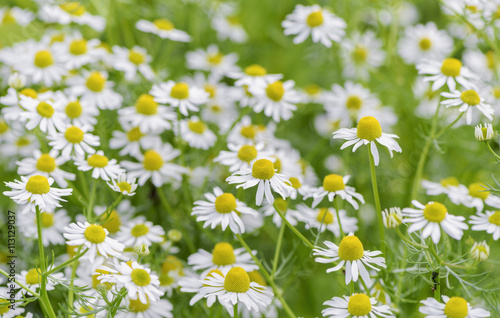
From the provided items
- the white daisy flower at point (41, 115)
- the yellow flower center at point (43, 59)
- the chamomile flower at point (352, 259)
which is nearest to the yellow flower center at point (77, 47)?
the yellow flower center at point (43, 59)

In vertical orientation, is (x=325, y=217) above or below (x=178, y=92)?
below

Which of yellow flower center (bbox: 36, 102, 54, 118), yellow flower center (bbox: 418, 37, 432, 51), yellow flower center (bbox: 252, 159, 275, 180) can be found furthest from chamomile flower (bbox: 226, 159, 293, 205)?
yellow flower center (bbox: 418, 37, 432, 51)

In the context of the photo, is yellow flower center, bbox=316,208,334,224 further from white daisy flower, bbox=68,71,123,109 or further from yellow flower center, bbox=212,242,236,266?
white daisy flower, bbox=68,71,123,109

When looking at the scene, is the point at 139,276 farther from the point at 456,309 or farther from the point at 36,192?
the point at 456,309

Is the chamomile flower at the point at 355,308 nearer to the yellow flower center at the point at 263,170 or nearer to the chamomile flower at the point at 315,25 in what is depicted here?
the yellow flower center at the point at 263,170

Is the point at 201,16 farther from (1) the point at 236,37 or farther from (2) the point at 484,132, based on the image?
(2) the point at 484,132

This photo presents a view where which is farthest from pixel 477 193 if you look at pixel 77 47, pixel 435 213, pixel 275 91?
pixel 77 47

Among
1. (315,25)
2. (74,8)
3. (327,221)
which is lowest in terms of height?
(327,221)
